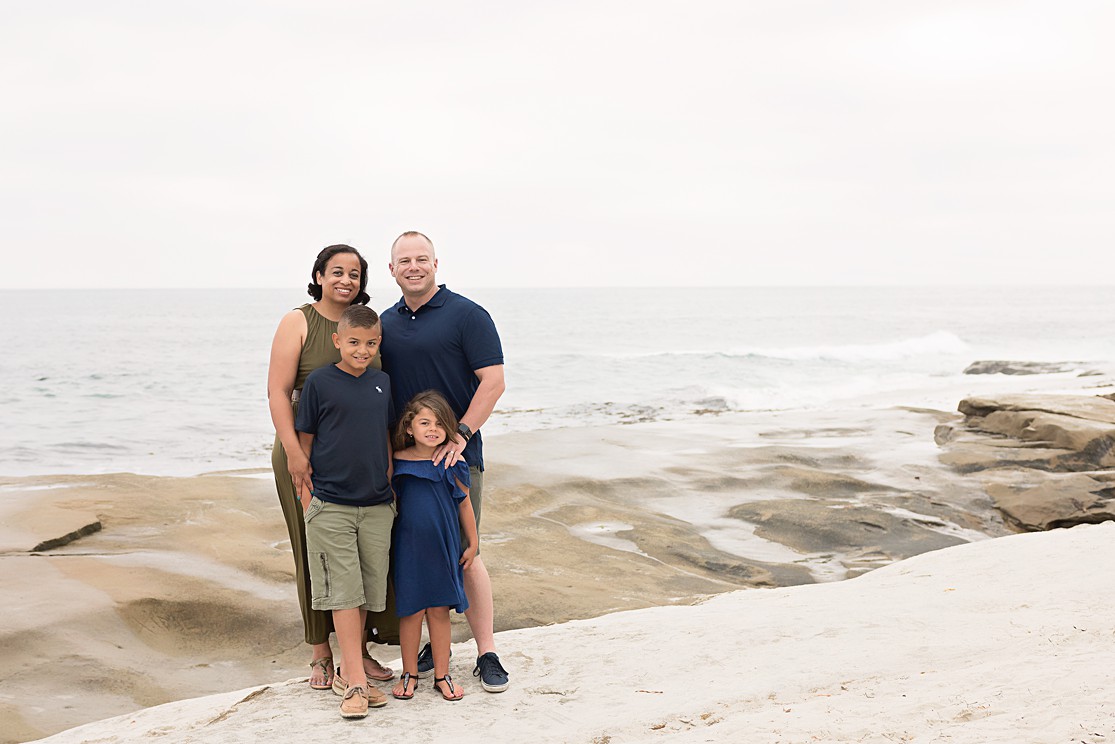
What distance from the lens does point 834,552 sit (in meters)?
7.95

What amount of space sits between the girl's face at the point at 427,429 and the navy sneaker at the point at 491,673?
1084mm

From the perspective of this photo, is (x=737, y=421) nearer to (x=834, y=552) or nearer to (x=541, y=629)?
(x=834, y=552)

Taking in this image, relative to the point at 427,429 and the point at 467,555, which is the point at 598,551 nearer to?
the point at 467,555

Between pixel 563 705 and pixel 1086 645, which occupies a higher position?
pixel 1086 645

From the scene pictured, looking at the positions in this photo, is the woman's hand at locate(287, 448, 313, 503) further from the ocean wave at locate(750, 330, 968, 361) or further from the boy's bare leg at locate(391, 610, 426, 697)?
the ocean wave at locate(750, 330, 968, 361)

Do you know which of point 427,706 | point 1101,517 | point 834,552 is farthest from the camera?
point 1101,517

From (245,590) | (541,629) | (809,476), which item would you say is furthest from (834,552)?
(245,590)

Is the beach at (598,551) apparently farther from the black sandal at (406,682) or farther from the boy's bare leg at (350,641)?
the boy's bare leg at (350,641)

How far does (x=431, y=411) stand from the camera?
389 cm

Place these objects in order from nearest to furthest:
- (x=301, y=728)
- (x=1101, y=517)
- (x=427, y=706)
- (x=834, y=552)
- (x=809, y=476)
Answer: (x=301, y=728)
(x=427, y=706)
(x=834, y=552)
(x=1101, y=517)
(x=809, y=476)

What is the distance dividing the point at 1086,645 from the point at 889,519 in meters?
4.99

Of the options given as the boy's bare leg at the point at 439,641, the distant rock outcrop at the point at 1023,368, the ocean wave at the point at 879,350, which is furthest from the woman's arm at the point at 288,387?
the ocean wave at the point at 879,350

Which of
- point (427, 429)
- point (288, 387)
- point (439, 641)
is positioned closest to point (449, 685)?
point (439, 641)

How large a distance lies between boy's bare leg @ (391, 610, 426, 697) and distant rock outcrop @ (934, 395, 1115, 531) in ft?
23.3
